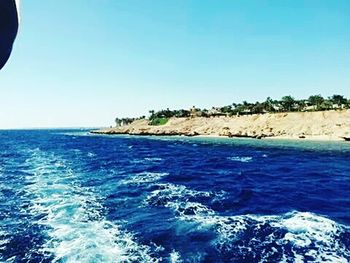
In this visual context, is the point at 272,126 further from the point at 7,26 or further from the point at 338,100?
the point at 7,26

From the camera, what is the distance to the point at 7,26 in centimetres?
224

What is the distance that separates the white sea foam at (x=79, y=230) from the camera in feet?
55.4

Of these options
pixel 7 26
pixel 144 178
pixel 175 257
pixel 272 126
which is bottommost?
pixel 144 178

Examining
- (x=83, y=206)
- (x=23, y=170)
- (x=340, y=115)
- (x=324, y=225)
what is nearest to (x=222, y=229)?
(x=324, y=225)

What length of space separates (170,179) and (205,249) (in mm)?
20746

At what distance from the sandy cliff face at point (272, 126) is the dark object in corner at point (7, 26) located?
111019mm

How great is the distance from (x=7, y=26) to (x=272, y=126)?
454ft

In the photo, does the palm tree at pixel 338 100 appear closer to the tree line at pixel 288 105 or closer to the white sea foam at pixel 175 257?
the tree line at pixel 288 105

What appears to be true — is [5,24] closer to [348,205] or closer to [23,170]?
[348,205]

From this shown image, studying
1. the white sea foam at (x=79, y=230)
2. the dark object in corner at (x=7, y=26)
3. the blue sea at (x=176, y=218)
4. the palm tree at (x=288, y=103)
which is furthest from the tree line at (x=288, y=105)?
the dark object in corner at (x=7, y=26)

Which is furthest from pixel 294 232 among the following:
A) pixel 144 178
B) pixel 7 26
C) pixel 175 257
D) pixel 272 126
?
pixel 272 126

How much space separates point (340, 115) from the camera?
400 ft

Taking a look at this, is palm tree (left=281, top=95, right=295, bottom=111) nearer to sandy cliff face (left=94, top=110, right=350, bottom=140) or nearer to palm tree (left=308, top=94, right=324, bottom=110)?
palm tree (left=308, top=94, right=324, bottom=110)

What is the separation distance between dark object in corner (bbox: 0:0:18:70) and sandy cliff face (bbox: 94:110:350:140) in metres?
111
